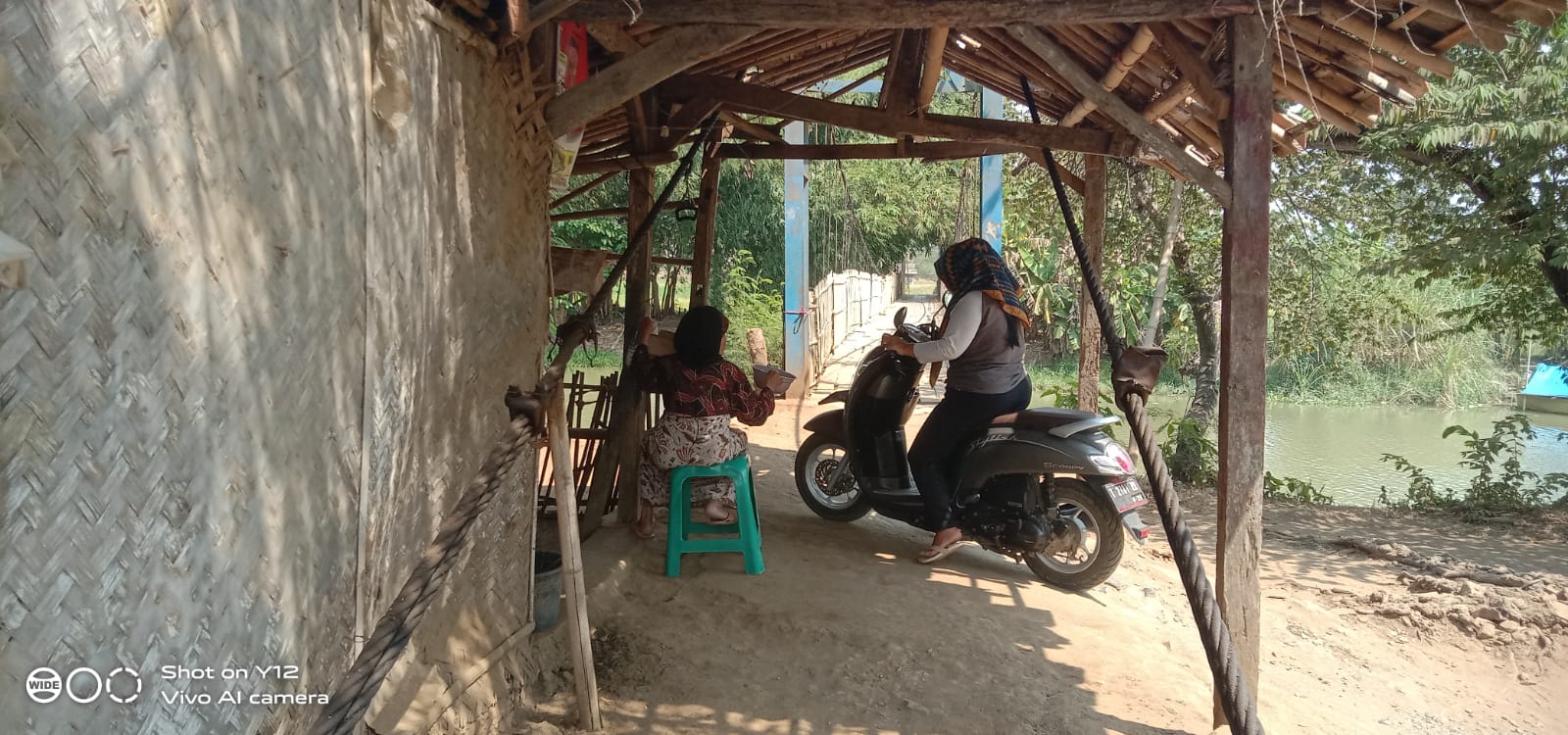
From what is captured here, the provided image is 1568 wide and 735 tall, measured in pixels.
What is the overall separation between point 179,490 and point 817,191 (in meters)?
19.1

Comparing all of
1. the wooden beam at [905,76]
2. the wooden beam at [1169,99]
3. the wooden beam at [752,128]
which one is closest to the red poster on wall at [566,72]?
the wooden beam at [905,76]

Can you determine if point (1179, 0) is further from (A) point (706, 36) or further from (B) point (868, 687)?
(B) point (868, 687)

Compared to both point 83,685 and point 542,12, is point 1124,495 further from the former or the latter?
point 83,685

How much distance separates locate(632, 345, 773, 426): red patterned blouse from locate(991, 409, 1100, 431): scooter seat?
3.70 feet

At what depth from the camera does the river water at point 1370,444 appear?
12.3m

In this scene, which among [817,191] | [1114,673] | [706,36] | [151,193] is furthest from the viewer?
[817,191]

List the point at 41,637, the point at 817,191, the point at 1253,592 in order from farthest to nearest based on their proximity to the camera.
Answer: the point at 817,191, the point at 1253,592, the point at 41,637

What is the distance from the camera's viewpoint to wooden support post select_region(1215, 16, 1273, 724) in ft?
9.73

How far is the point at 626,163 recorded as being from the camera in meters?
4.88

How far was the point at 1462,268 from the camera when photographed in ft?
25.1

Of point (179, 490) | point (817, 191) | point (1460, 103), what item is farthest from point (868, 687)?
point (817, 191)

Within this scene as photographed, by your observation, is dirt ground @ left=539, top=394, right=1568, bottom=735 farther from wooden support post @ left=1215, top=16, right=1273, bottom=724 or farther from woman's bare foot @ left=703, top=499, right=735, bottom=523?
wooden support post @ left=1215, top=16, right=1273, bottom=724

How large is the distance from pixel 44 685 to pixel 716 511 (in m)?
3.08

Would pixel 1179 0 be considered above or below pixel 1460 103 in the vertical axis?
below
